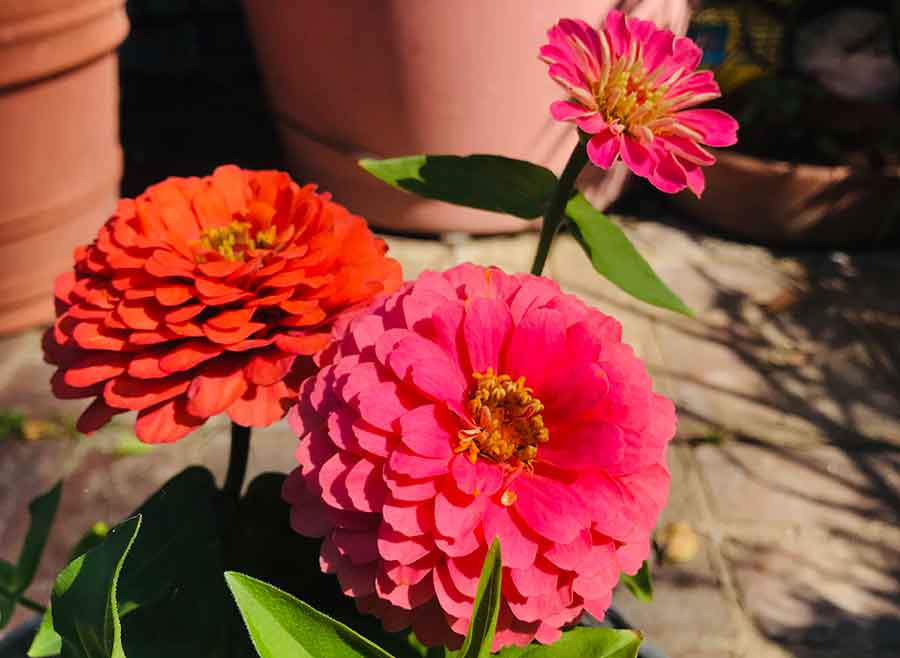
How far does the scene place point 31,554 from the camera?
1.88ft

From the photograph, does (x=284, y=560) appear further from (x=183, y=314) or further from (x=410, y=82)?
(x=410, y=82)

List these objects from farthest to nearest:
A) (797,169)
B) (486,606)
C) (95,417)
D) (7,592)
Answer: (797,169)
(7,592)
(95,417)
(486,606)

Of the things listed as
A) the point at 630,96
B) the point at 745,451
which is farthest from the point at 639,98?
the point at 745,451

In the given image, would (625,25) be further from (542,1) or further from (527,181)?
(542,1)

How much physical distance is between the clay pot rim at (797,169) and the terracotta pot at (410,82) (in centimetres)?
27

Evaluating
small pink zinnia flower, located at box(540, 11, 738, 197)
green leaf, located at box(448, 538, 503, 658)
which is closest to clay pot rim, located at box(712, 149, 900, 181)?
small pink zinnia flower, located at box(540, 11, 738, 197)

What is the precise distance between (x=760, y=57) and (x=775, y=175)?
340 millimetres

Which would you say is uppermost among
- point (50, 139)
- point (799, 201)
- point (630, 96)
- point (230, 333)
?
point (630, 96)

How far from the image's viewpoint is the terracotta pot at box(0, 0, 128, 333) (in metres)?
1.12

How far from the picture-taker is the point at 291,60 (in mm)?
1394

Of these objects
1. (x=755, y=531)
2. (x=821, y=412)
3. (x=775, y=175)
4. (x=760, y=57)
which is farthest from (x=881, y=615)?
(x=760, y=57)

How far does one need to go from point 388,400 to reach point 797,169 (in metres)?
1.41

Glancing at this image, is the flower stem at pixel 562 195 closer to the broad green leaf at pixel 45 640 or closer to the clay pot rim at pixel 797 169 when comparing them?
the broad green leaf at pixel 45 640

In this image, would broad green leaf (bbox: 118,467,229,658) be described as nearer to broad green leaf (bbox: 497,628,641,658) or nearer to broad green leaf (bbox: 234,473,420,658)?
broad green leaf (bbox: 234,473,420,658)
